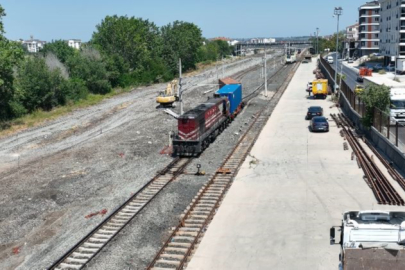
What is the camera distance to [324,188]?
76.6 feet

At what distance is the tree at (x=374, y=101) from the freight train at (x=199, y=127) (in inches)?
460

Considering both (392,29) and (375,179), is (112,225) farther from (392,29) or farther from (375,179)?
(392,29)


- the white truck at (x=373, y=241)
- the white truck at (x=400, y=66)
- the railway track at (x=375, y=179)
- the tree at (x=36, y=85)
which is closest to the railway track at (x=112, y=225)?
the white truck at (x=373, y=241)

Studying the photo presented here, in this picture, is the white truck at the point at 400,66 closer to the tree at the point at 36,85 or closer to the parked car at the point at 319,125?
the parked car at the point at 319,125

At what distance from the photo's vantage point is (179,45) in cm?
10088

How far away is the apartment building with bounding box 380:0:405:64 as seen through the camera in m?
96.2

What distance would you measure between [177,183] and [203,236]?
23.8 feet

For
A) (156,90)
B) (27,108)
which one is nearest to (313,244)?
(27,108)

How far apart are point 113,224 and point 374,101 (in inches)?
962

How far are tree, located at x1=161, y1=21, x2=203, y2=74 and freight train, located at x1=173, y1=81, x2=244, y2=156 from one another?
60.3 metres

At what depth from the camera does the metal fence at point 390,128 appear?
27797 millimetres

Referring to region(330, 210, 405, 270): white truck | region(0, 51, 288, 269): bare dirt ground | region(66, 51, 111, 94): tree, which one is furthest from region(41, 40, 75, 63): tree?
region(330, 210, 405, 270): white truck

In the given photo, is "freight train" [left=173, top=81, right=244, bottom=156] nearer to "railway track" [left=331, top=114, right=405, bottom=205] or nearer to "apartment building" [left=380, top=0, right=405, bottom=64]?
"railway track" [left=331, top=114, right=405, bottom=205]

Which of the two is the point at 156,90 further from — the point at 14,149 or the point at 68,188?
the point at 68,188
